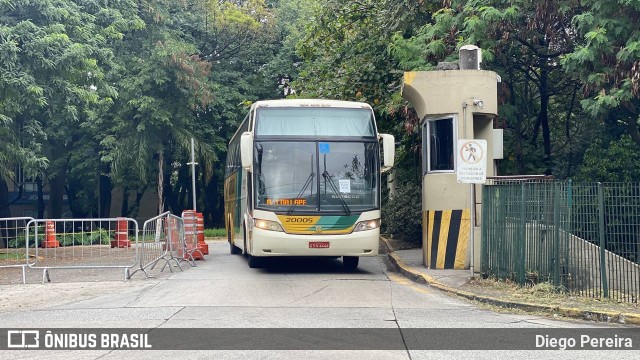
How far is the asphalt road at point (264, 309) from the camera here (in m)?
8.71

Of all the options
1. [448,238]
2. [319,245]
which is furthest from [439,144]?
[319,245]

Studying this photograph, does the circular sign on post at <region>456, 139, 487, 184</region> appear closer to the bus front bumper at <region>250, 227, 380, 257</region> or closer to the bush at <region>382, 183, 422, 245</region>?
the bus front bumper at <region>250, 227, 380, 257</region>

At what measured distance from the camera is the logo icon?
30.8 feet

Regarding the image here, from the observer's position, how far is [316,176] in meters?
16.2

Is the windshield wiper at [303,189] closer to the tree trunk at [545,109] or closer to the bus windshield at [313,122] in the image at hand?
the bus windshield at [313,122]

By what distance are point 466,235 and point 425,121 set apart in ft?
8.21

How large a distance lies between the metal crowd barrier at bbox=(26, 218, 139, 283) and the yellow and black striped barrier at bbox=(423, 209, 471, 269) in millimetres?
6188

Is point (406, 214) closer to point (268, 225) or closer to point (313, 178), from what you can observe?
point (313, 178)

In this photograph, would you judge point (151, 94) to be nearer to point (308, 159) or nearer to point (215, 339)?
point (308, 159)

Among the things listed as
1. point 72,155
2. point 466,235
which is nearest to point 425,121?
point 466,235

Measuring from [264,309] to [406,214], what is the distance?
1205cm

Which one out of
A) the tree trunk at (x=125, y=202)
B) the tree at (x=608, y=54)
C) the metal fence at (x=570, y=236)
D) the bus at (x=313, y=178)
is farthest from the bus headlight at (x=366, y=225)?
the tree trunk at (x=125, y=202)

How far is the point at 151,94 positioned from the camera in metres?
38.5

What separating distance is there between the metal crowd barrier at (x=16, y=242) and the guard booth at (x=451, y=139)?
8.42m
